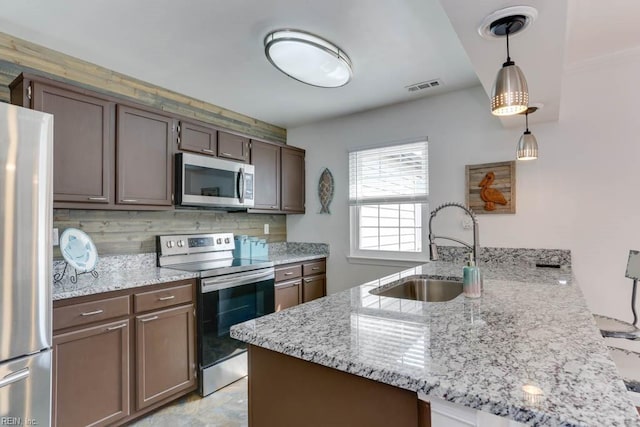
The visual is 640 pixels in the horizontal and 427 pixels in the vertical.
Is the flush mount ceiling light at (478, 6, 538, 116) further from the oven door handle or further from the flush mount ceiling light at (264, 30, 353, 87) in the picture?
the oven door handle

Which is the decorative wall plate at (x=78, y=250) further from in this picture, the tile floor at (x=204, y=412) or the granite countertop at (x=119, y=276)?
the tile floor at (x=204, y=412)

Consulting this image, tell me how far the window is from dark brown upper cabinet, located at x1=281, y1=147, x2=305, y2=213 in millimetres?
644

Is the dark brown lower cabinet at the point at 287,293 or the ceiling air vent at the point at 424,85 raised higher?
the ceiling air vent at the point at 424,85

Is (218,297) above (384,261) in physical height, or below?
below

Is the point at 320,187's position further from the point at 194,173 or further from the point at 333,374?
the point at 333,374

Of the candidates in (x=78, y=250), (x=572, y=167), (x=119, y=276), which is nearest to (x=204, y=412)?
(x=119, y=276)

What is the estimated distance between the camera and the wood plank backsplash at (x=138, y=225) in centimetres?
238

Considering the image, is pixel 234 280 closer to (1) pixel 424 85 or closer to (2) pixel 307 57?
(2) pixel 307 57

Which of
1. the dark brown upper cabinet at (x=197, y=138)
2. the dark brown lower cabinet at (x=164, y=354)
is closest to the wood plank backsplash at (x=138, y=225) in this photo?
the dark brown upper cabinet at (x=197, y=138)

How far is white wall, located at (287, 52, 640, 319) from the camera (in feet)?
7.76

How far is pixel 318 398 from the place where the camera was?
3.21 ft

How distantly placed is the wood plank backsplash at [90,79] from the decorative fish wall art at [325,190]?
111 cm

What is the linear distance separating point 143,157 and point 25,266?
1169 millimetres

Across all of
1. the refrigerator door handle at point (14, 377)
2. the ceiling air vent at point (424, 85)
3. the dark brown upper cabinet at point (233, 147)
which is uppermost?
the ceiling air vent at point (424, 85)
